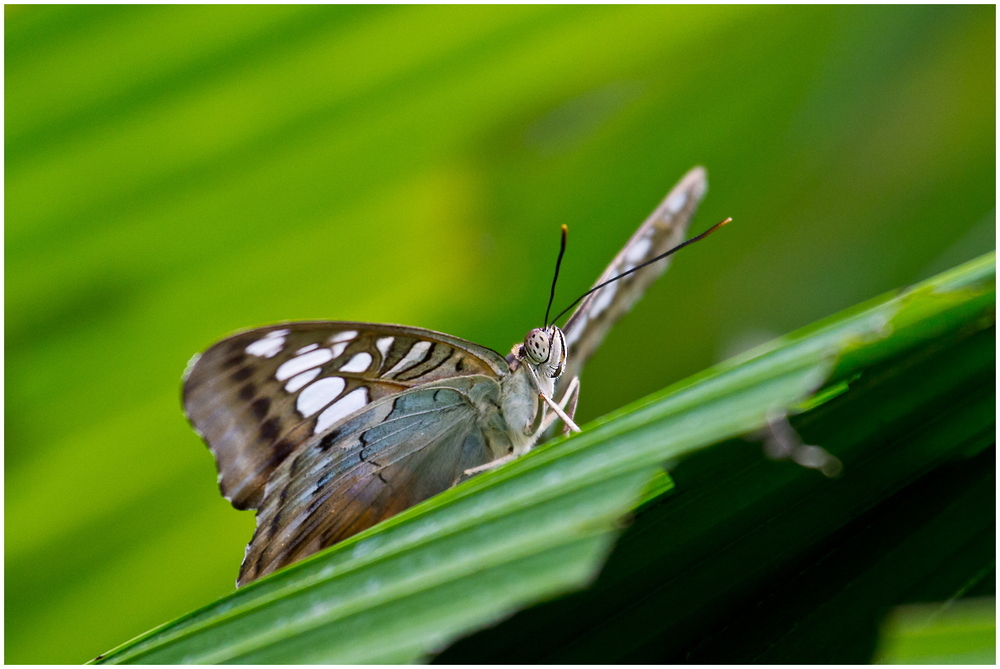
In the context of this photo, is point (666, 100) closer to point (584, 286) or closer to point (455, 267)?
point (584, 286)

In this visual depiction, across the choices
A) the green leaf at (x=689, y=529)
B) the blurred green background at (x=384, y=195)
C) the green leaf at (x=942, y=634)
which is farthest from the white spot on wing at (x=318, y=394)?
the green leaf at (x=942, y=634)

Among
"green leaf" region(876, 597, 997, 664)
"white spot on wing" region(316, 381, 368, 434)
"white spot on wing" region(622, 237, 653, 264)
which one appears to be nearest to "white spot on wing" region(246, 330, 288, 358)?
"white spot on wing" region(316, 381, 368, 434)

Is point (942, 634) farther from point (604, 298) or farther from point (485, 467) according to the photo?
point (604, 298)

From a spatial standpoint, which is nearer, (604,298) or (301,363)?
(301,363)

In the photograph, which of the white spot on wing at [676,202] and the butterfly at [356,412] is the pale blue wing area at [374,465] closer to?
the butterfly at [356,412]

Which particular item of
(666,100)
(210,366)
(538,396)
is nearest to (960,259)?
(666,100)

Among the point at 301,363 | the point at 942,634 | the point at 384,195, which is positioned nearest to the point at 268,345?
the point at 301,363

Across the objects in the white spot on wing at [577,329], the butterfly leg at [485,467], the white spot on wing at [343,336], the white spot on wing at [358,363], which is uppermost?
the white spot on wing at [343,336]
